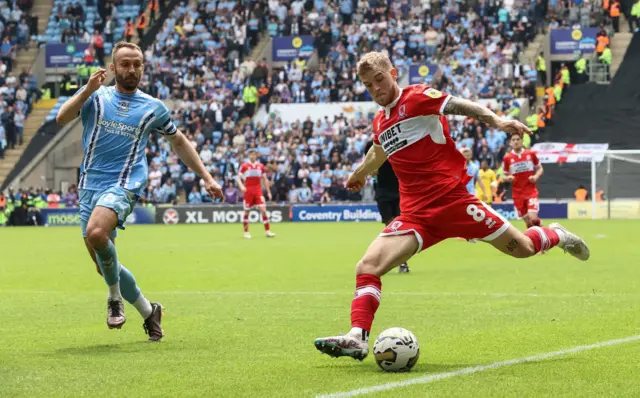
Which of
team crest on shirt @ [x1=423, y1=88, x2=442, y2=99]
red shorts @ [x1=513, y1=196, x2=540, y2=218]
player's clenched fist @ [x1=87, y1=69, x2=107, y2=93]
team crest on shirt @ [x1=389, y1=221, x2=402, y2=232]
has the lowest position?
red shorts @ [x1=513, y1=196, x2=540, y2=218]

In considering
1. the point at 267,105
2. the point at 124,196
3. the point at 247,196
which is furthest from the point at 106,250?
the point at 267,105

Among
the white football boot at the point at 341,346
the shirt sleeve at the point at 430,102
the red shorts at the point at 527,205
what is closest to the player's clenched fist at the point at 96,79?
the shirt sleeve at the point at 430,102

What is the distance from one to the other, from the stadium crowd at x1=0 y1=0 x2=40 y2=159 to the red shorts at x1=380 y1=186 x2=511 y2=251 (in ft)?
145

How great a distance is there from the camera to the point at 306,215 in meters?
44.0

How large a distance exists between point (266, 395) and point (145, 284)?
34.1 ft

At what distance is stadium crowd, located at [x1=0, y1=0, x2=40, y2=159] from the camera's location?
51000 mm

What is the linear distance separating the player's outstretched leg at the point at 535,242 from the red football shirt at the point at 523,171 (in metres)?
14.1

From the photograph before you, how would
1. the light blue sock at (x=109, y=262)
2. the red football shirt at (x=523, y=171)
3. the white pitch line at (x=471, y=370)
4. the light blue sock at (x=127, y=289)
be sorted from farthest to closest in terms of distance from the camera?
the red football shirt at (x=523, y=171) → the light blue sock at (x=127, y=289) → the light blue sock at (x=109, y=262) → the white pitch line at (x=471, y=370)

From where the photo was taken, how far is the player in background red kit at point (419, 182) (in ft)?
27.8

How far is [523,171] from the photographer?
2414 cm

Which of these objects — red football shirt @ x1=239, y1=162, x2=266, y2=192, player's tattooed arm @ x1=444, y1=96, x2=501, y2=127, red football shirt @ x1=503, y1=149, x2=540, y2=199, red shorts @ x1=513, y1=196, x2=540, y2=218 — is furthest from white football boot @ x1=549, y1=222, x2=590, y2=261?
red football shirt @ x1=239, y1=162, x2=266, y2=192

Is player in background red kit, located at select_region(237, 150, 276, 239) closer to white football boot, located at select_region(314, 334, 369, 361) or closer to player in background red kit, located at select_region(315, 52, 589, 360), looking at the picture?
player in background red kit, located at select_region(315, 52, 589, 360)

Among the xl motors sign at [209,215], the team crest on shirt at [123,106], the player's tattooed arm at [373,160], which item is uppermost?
the team crest on shirt at [123,106]

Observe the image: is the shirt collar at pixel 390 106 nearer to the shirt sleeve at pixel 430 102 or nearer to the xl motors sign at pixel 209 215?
the shirt sleeve at pixel 430 102
